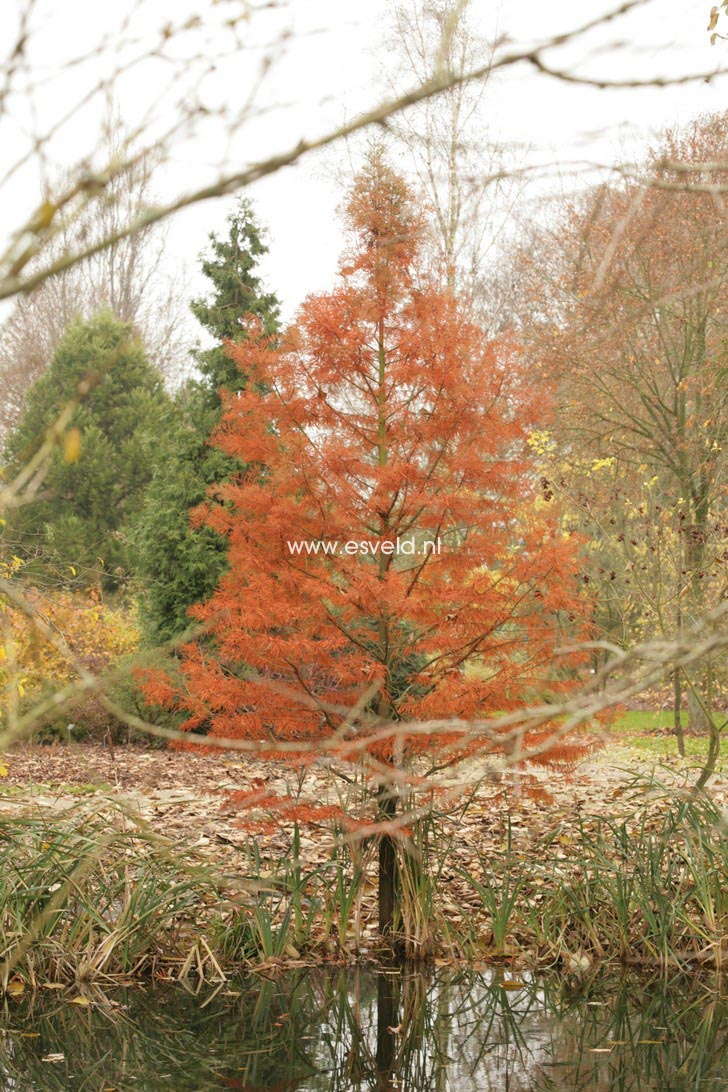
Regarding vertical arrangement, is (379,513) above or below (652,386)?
below

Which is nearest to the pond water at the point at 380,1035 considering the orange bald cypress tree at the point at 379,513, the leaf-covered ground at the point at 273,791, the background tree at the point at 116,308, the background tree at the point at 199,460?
the leaf-covered ground at the point at 273,791

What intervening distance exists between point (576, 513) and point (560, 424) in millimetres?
1144

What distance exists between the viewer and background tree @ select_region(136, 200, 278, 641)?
1196 centimetres

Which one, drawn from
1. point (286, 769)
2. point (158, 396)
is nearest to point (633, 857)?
point (286, 769)

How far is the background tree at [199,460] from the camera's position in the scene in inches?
471

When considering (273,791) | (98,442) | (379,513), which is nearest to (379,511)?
(379,513)

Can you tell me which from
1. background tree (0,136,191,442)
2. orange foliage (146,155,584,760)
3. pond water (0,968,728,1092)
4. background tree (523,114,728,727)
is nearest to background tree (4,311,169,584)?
background tree (0,136,191,442)

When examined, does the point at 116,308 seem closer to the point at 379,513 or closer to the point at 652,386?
the point at 652,386

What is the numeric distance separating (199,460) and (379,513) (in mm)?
7105

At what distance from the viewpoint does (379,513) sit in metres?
5.49

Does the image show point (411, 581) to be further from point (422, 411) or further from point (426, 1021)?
point (426, 1021)

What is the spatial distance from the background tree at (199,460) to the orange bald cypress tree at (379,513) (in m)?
6.10

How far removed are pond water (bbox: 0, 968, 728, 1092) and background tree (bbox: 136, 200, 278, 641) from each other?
666 centimetres

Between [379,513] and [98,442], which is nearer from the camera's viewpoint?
[379,513]
